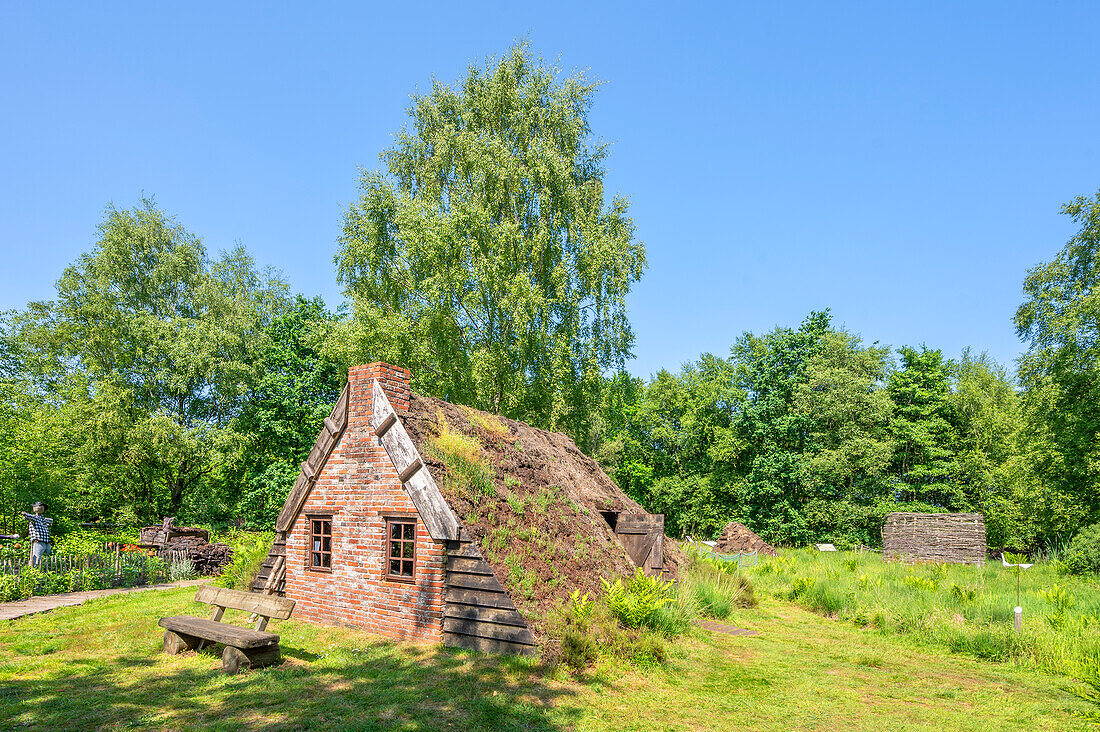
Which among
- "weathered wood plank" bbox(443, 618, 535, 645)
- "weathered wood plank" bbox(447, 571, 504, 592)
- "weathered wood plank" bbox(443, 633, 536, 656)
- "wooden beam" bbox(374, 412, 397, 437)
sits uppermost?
"wooden beam" bbox(374, 412, 397, 437)

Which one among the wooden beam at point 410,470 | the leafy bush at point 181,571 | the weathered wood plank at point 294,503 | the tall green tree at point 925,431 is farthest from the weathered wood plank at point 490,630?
the tall green tree at point 925,431

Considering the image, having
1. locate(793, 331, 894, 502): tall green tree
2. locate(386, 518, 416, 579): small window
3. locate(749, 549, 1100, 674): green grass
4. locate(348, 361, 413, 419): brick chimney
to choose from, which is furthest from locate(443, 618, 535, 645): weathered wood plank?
locate(793, 331, 894, 502): tall green tree

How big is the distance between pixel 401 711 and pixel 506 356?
1620 centimetres

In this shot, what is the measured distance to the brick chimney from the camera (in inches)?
430

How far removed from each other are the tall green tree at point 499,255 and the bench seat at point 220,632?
43.9 ft

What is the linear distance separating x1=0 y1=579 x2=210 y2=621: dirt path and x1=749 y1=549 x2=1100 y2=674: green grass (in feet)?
56.1

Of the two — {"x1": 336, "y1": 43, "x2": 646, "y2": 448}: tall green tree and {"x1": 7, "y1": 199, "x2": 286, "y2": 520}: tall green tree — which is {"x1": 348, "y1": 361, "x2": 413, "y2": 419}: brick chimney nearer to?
{"x1": 336, "y1": 43, "x2": 646, "y2": 448}: tall green tree

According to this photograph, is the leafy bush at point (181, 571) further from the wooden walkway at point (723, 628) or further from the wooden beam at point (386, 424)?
the wooden walkway at point (723, 628)

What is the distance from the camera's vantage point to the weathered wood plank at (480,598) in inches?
351

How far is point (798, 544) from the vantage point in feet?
121

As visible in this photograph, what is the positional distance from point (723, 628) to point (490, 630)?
580 cm

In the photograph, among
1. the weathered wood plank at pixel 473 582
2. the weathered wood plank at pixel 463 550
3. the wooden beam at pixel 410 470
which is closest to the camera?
the weathered wood plank at pixel 473 582

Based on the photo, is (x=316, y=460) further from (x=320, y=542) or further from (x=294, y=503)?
(x=320, y=542)

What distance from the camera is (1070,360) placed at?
78.2 feet
